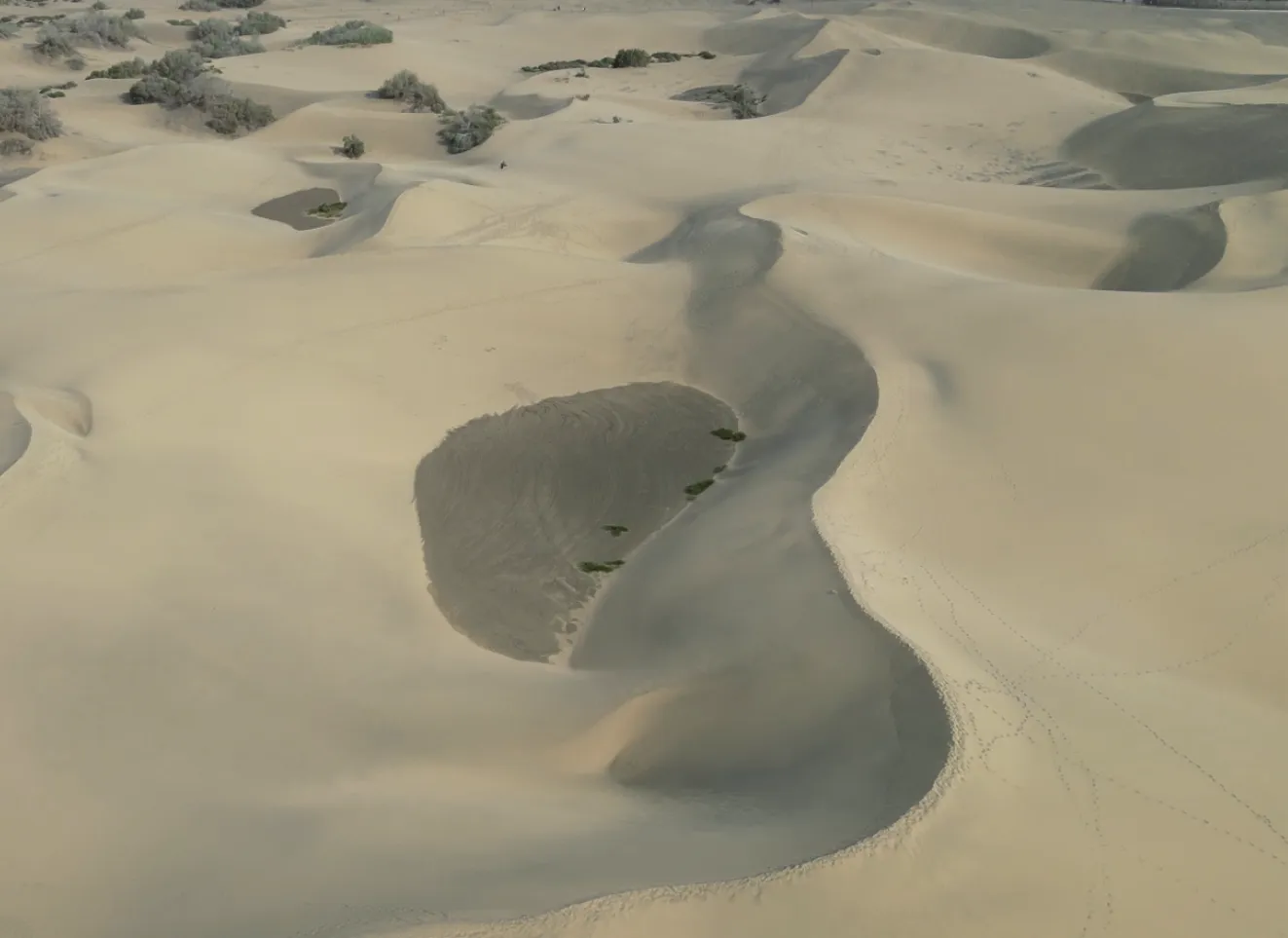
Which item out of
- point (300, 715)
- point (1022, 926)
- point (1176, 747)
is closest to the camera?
point (1022, 926)

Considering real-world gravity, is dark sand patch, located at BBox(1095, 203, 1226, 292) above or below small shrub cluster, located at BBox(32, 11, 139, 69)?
below

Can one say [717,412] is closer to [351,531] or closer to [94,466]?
[351,531]

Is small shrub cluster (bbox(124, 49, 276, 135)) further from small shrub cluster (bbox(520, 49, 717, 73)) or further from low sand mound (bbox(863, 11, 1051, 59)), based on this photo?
low sand mound (bbox(863, 11, 1051, 59))

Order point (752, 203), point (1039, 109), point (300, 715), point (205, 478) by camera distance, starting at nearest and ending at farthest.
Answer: point (300, 715) < point (205, 478) < point (752, 203) < point (1039, 109)

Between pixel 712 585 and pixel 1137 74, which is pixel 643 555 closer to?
pixel 712 585

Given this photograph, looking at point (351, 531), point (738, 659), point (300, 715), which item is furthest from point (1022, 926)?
point (351, 531)

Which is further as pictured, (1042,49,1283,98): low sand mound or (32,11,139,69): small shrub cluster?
(32,11,139,69): small shrub cluster

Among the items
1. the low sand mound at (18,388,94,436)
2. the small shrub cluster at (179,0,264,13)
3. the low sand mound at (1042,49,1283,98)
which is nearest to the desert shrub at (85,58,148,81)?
the small shrub cluster at (179,0,264,13)
